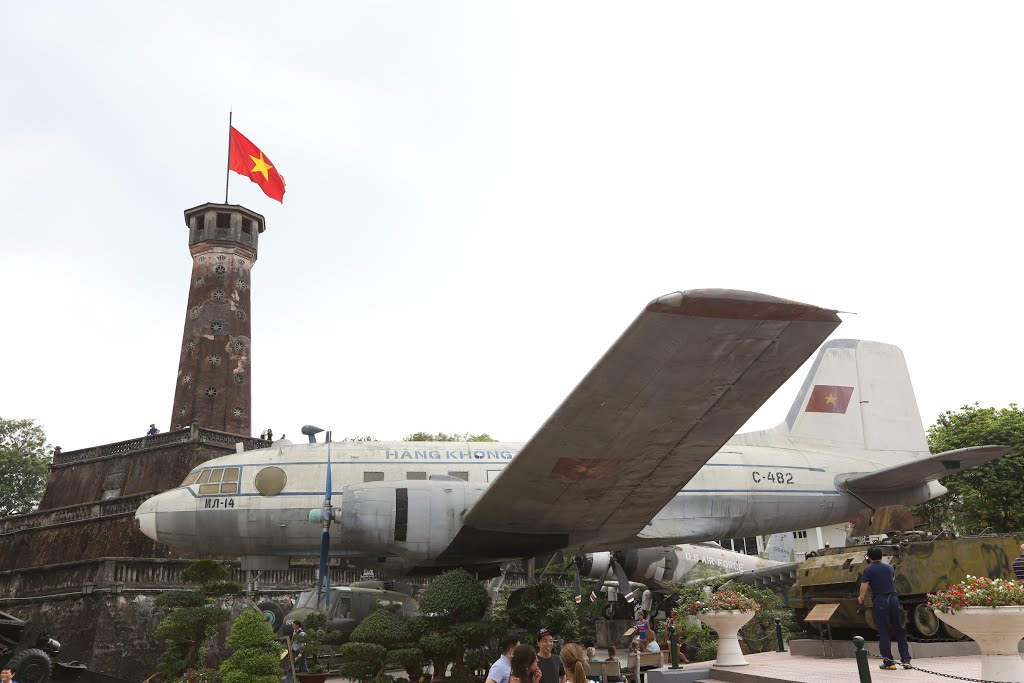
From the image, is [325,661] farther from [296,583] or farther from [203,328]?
[203,328]

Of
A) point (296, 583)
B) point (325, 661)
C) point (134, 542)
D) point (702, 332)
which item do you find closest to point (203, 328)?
point (134, 542)

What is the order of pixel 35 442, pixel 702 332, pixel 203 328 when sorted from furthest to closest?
1. pixel 35 442
2. pixel 203 328
3. pixel 702 332

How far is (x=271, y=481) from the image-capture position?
15.3 meters

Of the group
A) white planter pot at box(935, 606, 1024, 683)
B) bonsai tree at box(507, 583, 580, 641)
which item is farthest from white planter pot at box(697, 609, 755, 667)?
white planter pot at box(935, 606, 1024, 683)

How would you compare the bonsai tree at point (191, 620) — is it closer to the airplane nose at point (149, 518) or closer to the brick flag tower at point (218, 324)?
the airplane nose at point (149, 518)

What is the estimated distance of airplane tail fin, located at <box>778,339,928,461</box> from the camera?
63.8ft

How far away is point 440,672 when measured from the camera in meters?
12.4

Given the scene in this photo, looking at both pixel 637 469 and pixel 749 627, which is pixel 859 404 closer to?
pixel 749 627

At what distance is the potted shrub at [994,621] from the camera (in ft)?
25.0

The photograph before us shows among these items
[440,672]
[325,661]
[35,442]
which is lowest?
[325,661]

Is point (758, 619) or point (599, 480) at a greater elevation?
point (599, 480)

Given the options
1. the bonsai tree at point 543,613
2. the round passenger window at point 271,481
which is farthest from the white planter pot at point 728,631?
the round passenger window at point 271,481

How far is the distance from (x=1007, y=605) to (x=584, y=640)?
1474 cm

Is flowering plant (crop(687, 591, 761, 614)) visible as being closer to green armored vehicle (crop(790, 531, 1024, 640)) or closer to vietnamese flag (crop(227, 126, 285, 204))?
green armored vehicle (crop(790, 531, 1024, 640))
